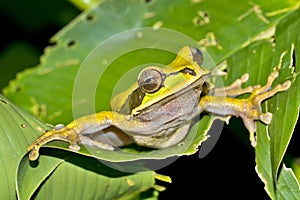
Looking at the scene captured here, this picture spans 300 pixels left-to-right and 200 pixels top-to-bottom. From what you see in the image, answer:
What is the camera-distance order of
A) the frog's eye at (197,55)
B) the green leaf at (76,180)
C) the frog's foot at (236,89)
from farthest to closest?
1. the frog's foot at (236,89)
2. the frog's eye at (197,55)
3. the green leaf at (76,180)

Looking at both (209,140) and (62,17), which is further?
(62,17)

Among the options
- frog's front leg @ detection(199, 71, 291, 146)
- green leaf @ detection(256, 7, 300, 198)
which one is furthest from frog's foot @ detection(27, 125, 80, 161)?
green leaf @ detection(256, 7, 300, 198)

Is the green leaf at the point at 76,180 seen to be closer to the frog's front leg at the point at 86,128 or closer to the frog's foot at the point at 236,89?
the frog's front leg at the point at 86,128

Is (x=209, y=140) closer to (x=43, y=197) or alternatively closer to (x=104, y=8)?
(x=43, y=197)

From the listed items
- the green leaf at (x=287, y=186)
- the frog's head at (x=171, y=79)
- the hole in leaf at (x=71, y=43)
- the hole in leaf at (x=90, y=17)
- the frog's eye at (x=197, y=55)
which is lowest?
the green leaf at (x=287, y=186)

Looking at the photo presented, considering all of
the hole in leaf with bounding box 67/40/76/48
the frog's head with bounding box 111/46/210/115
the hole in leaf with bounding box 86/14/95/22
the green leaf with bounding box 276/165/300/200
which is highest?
the hole in leaf with bounding box 86/14/95/22

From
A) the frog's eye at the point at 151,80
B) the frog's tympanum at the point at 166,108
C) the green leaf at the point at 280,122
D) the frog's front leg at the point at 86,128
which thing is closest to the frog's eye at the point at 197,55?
the frog's tympanum at the point at 166,108

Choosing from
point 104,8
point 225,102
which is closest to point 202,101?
point 225,102

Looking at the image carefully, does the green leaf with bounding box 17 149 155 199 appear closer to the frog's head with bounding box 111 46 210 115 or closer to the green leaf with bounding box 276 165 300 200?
the frog's head with bounding box 111 46 210 115

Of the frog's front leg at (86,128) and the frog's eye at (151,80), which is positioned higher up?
the frog's front leg at (86,128)
